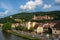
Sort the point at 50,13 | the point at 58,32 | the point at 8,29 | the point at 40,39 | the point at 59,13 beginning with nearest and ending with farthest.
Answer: the point at 40,39 < the point at 58,32 < the point at 8,29 < the point at 59,13 < the point at 50,13

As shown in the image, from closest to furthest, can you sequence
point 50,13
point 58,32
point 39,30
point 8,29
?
point 58,32 → point 39,30 → point 8,29 → point 50,13

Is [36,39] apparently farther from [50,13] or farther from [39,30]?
[50,13]

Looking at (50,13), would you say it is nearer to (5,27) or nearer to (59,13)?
(59,13)

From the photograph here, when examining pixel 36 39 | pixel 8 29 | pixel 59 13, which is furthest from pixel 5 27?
pixel 59 13

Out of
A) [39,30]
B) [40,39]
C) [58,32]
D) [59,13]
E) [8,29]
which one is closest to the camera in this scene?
[40,39]

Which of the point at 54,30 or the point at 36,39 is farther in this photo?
the point at 54,30

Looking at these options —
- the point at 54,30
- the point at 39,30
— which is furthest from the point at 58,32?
the point at 39,30

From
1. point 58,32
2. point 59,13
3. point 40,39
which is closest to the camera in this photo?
point 40,39

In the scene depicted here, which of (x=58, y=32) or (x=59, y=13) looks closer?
(x=58, y=32)

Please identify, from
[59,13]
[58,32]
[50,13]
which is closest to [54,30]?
[58,32]
